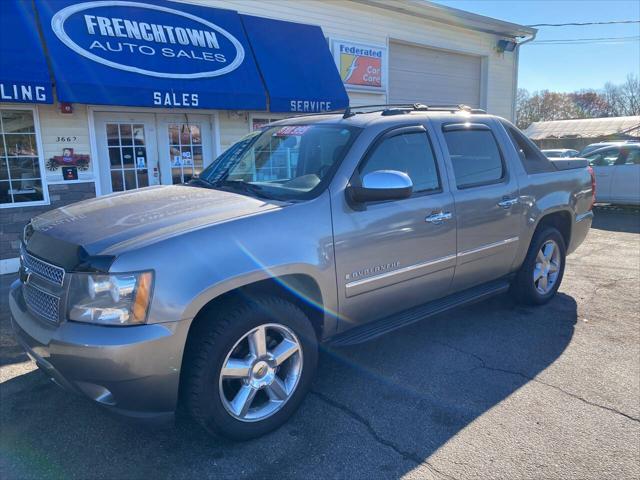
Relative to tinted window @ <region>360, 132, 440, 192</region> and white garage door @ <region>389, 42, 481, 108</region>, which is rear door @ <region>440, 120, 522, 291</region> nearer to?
tinted window @ <region>360, 132, 440, 192</region>

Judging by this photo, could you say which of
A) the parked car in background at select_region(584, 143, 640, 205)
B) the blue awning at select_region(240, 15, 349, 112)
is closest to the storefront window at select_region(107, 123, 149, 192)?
the blue awning at select_region(240, 15, 349, 112)

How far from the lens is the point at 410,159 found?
3629mm

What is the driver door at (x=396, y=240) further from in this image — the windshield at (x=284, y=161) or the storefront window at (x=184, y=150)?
the storefront window at (x=184, y=150)

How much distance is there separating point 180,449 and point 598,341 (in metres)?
3.62

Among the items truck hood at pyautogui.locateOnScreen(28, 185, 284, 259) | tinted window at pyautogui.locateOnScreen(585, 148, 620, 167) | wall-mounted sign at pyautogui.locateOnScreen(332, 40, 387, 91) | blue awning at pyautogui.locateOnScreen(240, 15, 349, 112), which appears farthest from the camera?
tinted window at pyautogui.locateOnScreen(585, 148, 620, 167)

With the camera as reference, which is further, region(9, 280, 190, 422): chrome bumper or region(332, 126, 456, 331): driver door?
region(332, 126, 456, 331): driver door

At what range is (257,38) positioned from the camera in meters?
8.97

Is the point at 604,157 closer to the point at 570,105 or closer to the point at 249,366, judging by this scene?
the point at 249,366

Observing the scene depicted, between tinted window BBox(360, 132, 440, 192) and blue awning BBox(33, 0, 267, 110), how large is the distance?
518 centimetres

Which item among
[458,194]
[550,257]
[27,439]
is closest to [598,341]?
[550,257]

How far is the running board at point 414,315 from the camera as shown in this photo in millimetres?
3287

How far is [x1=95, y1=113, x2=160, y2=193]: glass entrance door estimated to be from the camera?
7.95 m

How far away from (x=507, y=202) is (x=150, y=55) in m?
6.11

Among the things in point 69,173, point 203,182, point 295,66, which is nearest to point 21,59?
point 69,173
